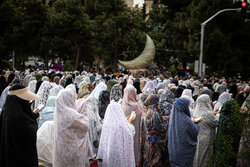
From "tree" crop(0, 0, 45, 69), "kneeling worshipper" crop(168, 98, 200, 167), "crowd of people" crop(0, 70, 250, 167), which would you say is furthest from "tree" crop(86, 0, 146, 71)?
"kneeling worshipper" crop(168, 98, 200, 167)

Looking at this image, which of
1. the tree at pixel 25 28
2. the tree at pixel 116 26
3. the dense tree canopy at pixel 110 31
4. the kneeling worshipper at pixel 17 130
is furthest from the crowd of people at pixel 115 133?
the tree at pixel 116 26

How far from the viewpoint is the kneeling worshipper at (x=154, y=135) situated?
587cm

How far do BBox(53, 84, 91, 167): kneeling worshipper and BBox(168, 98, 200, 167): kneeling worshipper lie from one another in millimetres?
1738

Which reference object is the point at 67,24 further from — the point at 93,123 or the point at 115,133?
the point at 115,133

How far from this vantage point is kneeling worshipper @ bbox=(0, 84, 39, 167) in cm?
368

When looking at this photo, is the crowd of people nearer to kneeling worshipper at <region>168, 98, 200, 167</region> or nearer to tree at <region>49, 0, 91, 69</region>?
kneeling worshipper at <region>168, 98, 200, 167</region>

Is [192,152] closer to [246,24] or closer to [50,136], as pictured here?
[50,136]

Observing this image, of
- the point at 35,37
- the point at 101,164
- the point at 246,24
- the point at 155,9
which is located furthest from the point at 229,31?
the point at 101,164

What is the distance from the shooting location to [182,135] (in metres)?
5.59

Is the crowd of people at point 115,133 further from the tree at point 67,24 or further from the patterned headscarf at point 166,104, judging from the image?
the tree at point 67,24

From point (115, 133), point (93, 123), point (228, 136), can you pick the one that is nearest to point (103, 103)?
point (93, 123)

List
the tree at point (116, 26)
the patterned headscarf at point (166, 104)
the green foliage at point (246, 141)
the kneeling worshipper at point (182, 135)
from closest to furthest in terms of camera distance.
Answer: the green foliage at point (246, 141) → the kneeling worshipper at point (182, 135) → the patterned headscarf at point (166, 104) → the tree at point (116, 26)

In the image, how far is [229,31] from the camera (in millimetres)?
29266

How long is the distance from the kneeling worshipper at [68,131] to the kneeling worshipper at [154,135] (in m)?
1.58
